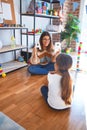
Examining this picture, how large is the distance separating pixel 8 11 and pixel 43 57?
121cm

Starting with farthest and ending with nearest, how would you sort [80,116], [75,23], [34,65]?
[75,23] → [34,65] → [80,116]

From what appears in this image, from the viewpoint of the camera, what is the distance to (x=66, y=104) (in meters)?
1.85

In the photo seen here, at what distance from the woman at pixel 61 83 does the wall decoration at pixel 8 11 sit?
1838mm

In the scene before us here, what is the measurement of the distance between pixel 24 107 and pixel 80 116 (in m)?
0.71

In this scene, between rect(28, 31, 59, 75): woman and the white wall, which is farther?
the white wall

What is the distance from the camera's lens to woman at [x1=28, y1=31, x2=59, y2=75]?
2852 millimetres

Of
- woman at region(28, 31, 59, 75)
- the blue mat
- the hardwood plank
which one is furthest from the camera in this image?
woman at region(28, 31, 59, 75)

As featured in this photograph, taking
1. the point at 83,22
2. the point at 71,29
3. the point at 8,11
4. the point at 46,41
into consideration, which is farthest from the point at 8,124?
the point at 83,22

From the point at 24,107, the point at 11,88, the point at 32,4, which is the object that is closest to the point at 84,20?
the point at 32,4

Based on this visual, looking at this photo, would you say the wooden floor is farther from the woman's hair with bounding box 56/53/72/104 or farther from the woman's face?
the woman's face

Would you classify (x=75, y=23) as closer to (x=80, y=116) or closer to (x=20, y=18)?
(x=20, y=18)

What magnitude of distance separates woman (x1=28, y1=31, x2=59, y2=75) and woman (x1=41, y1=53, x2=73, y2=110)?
3.71 ft

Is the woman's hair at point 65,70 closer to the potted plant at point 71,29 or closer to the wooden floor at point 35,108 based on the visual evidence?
the wooden floor at point 35,108

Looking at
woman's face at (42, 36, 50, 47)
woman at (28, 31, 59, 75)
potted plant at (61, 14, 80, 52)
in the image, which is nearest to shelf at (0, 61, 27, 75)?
woman at (28, 31, 59, 75)
